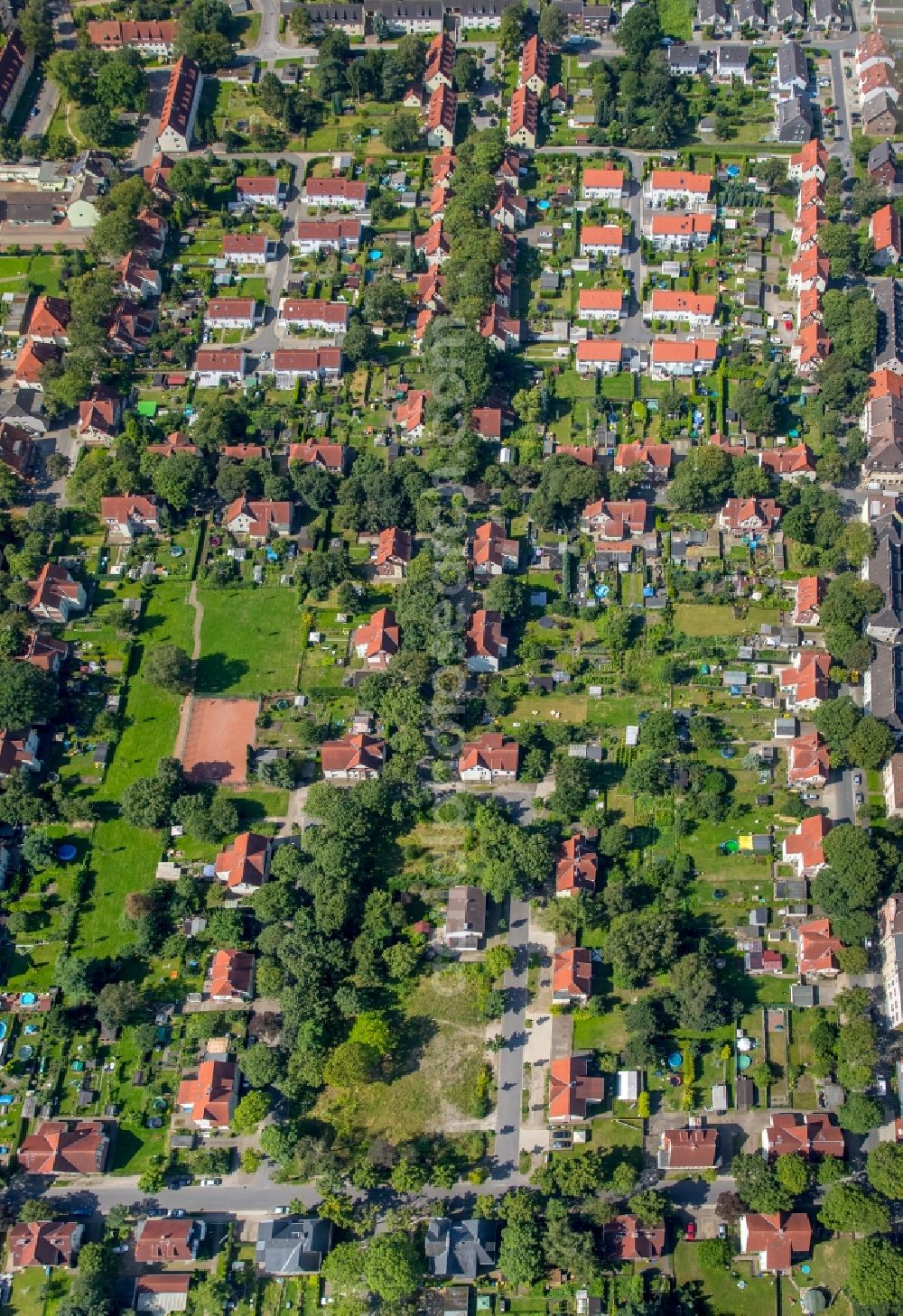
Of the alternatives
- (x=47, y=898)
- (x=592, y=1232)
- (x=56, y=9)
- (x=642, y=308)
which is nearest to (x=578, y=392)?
(x=642, y=308)

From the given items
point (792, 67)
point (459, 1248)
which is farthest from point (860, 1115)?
point (792, 67)

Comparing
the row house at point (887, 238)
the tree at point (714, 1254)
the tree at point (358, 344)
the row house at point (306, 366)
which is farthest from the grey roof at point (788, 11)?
the tree at point (714, 1254)

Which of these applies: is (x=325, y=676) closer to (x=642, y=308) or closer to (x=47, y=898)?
(x=47, y=898)

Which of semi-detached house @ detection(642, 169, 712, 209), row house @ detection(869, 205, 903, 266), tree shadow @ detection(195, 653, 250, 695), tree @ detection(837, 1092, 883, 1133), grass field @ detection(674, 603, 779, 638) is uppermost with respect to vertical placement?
semi-detached house @ detection(642, 169, 712, 209)

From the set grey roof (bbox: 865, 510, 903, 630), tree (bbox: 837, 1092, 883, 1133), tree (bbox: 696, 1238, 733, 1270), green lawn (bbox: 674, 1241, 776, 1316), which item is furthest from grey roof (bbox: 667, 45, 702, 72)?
green lawn (bbox: 674, 1241, 776, 1316)

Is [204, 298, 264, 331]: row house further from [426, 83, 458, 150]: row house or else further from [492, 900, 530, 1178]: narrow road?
[492, 900, 530, 1178]: narrow road

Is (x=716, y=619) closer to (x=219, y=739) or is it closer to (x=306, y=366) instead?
(x=219, y=739)

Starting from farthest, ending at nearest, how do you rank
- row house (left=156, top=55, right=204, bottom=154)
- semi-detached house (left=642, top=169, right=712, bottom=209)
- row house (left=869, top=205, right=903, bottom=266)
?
row house (left=156, top=55, right=204, bottom=154)
semi-detached house (left=642, top=169, right=712, bottom=209)
row house (left=869, top=205, right=903, bottom=266)

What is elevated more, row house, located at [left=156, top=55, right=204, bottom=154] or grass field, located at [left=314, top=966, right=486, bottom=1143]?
row house, located at [left=156, top=55, right=204, bottom=154]
